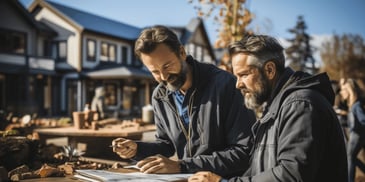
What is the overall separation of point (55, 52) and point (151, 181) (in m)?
26.9

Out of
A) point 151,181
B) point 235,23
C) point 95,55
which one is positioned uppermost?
point 95,55

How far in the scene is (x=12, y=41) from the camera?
76.8 ft

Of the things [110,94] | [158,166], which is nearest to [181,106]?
[158,166]

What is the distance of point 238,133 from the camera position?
6.75ft

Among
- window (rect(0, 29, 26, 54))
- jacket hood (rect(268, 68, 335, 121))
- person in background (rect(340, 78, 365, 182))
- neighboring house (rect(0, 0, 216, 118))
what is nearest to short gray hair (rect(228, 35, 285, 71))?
jacket hood (rect(268, 68, 335, 121))

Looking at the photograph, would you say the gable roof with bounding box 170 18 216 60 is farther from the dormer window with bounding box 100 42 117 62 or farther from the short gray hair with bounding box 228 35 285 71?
the short gray hair with bounding box 228 35 285 71

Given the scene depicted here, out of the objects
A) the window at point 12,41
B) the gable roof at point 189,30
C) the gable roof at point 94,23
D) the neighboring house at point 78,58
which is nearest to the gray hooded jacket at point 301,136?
the window at point 12,41

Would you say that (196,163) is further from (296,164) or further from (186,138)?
(296,164)

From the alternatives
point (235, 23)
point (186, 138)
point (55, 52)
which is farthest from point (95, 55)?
point (186, 138)

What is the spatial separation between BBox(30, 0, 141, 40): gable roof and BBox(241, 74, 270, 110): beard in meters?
25.0

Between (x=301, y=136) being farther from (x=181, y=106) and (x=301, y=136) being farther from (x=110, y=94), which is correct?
(x=110, y=94)

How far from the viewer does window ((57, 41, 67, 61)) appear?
26592 millimetres

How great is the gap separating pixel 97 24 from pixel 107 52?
7.45 feet

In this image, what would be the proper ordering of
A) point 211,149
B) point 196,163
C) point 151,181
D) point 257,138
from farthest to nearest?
point 211,149, point 196,163, point 257,138, point 151,181
